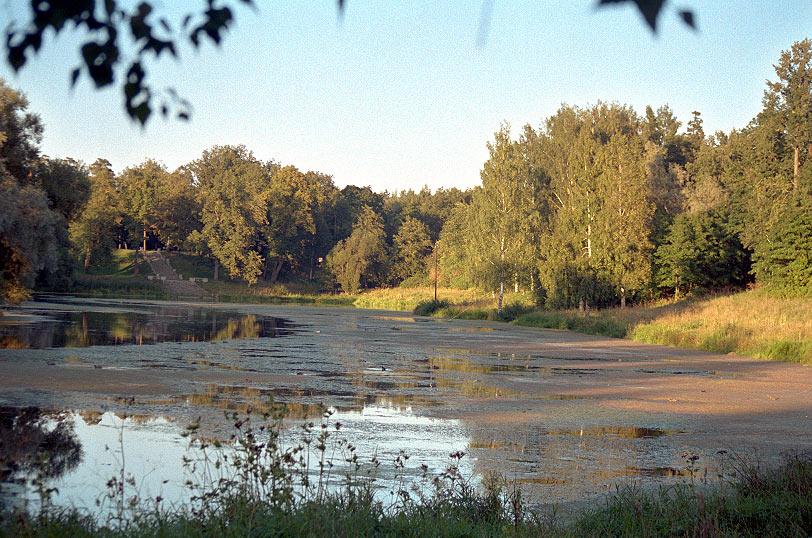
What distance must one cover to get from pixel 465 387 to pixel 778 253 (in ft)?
126

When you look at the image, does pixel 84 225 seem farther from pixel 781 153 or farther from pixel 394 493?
pixel 394 493

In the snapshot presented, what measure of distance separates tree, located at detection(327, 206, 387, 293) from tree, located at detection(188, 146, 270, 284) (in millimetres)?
10648

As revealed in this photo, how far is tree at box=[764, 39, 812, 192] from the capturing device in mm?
55219

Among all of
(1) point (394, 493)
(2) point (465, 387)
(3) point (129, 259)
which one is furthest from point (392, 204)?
(1) point (394, 493)

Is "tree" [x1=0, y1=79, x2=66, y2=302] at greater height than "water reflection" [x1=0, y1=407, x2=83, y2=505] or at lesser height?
greater

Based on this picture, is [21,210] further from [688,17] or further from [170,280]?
[170,280]

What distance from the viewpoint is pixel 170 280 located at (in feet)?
306

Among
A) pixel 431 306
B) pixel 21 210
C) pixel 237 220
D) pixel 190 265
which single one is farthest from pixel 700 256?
pixel 190 265

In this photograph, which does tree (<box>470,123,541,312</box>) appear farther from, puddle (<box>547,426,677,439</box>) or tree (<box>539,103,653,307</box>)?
puddle (<box>547,426,677,439</box>)

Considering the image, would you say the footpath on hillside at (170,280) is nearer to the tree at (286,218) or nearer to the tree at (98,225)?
the tree at (98,225)

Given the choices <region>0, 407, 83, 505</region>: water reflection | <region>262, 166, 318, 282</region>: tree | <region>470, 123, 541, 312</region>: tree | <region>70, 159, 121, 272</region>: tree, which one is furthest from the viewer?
<region>262, 166, 318, 282</region>: tree

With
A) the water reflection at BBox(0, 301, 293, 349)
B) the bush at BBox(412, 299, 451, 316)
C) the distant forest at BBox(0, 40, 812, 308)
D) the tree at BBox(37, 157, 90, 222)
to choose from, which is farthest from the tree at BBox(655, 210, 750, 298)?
the tree at BBox(37, 157, 90, 222)

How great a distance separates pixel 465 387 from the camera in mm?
15695

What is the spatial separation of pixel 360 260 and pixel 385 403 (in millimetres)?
87512
